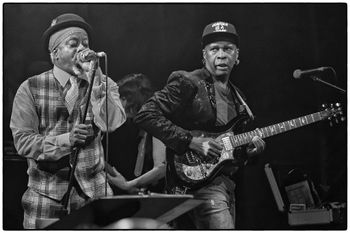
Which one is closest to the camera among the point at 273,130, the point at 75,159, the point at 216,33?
the point at 75,159

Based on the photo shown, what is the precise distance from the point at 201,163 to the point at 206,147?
12 centimetres

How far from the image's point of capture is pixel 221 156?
504cm

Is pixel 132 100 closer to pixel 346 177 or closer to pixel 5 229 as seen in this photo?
pixel 5 229

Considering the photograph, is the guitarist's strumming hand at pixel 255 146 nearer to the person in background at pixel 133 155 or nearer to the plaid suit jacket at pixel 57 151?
the person in background at pixel 133 155

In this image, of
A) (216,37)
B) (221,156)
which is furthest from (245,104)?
(216,37)

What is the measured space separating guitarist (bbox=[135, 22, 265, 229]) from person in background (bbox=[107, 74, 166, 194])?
0.05 m

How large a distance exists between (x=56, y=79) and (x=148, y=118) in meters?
0.73

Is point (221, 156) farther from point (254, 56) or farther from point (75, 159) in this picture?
point (75, 159)

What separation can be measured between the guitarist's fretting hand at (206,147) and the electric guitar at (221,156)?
0.09 ft

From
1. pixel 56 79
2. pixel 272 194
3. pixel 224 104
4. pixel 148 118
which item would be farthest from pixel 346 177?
pixel 56 79

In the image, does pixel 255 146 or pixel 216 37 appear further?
pixel 216 37

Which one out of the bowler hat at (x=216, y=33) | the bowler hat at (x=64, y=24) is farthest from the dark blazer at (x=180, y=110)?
the bowler hat at (x=64, y=24)

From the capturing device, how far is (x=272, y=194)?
5.09 meters

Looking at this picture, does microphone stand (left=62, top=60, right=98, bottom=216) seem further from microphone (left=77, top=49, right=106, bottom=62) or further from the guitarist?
the guitarist
